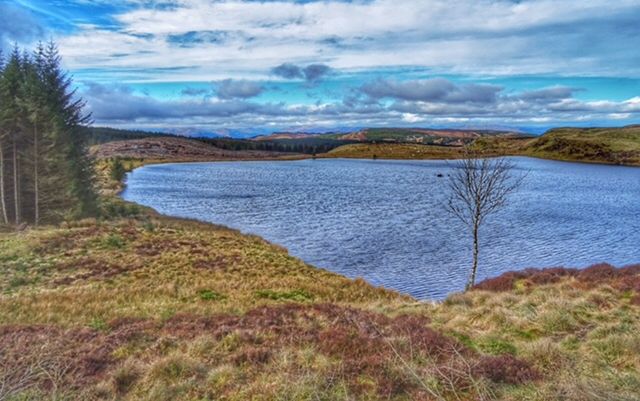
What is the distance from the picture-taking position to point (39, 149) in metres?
33.3

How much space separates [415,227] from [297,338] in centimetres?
3123

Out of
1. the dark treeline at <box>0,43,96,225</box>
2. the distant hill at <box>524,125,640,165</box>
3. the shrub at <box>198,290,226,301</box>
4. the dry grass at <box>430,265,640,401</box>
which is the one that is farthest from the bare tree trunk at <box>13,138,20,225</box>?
the distant hill at <box>524,125,640,165</box>

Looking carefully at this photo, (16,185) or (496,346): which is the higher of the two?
(16,185)

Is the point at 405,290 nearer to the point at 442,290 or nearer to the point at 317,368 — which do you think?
the point at 442,290

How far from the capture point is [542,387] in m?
6.82

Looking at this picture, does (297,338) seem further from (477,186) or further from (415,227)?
(415,227)

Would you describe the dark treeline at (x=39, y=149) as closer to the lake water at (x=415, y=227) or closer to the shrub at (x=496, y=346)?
the lake water at (x=415, y=227)

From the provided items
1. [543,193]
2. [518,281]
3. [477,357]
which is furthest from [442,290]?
[543,193]

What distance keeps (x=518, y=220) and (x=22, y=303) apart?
42.3 meters

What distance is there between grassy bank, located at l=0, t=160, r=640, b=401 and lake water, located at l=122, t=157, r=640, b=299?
6667 millimetres

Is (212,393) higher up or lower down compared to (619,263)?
higher up

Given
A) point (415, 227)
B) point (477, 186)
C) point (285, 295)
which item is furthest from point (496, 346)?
point (415, 227)

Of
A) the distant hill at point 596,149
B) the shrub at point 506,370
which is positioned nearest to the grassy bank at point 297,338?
the shrub at point 506,370

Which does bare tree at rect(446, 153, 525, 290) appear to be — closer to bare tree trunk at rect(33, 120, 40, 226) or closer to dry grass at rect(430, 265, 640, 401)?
dry grass at rect(430, 265, 640, 401)
